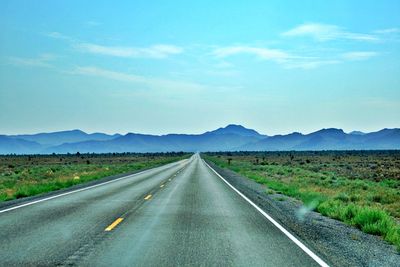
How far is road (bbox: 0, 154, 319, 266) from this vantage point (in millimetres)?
7754

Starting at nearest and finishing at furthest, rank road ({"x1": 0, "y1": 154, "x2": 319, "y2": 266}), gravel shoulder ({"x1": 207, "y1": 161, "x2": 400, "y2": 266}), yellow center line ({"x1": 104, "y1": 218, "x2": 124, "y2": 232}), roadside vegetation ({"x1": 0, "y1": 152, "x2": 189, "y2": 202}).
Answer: road ({"x1": 0, "y1": 154, "x2": 319, "y2": 266}) → gravel shoulder ({"x1": 207, "y1": 161, "x2": 400, "y2": 266}) → yellow center line ({"x1": 104, "y1": 218, "x2": 124, "y2": 232}) → roadside vegetation ({"x1": 0, "y1": 152, "x2": 189, "y2": 202})

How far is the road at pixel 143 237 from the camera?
7.75 m

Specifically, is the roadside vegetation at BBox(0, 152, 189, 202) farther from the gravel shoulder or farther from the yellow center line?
the gravel shoulder

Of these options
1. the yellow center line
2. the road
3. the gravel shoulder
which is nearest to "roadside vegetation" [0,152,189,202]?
the road

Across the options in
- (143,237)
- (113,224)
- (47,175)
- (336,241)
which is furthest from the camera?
(47,175)

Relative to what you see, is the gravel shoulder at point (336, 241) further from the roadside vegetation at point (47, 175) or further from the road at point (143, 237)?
the roadside vegetation at point (47, 175)

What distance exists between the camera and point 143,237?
983 cm

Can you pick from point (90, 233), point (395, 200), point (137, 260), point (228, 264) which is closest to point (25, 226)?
point (90, 233)

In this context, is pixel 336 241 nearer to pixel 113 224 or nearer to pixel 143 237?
pixel 143 237

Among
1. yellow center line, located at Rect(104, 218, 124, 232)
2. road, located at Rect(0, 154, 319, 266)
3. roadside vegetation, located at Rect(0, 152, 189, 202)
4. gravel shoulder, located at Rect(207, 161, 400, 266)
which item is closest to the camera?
road, located at Rect(0, 154, 319, 266)

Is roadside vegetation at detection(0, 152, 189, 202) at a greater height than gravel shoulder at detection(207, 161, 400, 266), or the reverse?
roadside vegetation at detection(0, 152, 189, 202)

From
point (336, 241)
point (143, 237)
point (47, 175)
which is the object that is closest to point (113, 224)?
point (143, 237)

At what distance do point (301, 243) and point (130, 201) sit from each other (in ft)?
30.4

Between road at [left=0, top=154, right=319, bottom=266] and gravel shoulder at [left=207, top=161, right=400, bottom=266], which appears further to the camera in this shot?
gravel shoulder at [left=207, top=161, right=400, bottom=266]
